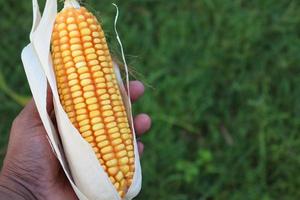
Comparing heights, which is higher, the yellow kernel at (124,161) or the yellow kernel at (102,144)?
the yellow kernel at (102,144)

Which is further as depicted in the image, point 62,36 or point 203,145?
point 203,145

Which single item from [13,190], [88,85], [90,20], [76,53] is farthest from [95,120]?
[13,190]

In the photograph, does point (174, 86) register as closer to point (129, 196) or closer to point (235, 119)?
point (235, 119)

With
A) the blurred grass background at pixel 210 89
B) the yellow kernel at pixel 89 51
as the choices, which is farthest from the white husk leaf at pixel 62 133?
the blurred grass background at pixel 210 89

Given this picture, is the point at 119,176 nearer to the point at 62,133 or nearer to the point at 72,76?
the point at 62,133

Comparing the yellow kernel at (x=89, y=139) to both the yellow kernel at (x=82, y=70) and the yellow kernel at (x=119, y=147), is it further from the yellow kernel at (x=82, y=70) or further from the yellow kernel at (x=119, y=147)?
the yellow kernel at (x=82, y=70)

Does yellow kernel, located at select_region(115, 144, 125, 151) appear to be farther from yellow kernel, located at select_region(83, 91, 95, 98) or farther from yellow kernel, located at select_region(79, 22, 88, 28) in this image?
yellow kernel, located at select_region(79, 22, 88, 28)

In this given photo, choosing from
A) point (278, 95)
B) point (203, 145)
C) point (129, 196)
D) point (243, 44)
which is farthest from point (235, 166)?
point (129, 196)
